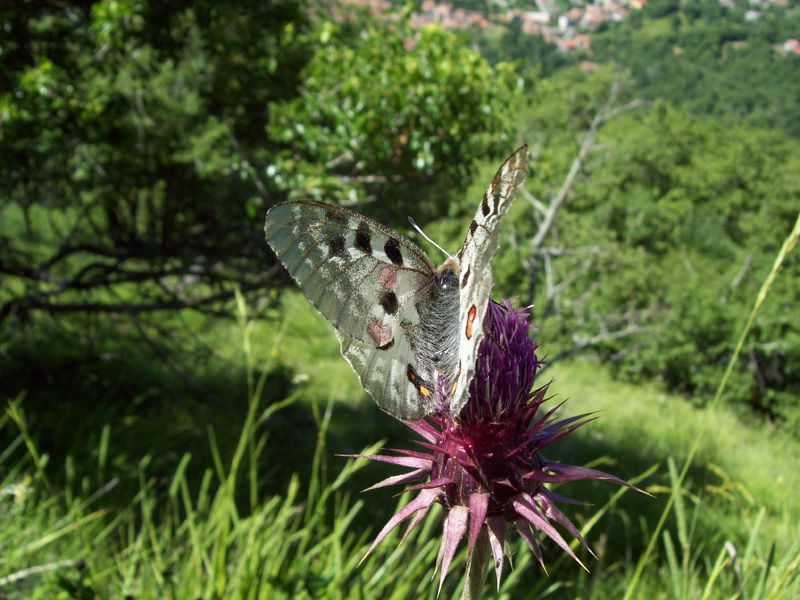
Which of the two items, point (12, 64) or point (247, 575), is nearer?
point (247, 575)

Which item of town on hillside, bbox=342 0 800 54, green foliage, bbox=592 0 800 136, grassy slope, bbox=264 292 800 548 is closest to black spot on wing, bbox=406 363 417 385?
grassy slope, bbox=264 292 800 548

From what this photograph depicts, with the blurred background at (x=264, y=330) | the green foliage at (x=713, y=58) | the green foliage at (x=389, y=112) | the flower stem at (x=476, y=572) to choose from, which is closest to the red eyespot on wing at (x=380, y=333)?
the blurred background at (x=264, y=330)

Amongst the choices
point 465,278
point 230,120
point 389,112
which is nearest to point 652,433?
point 389,112

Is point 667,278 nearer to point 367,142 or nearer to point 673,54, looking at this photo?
point 367,142

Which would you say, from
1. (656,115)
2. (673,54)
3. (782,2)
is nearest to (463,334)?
(656,115)

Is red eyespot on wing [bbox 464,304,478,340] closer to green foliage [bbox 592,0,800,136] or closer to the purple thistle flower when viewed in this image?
the purple thistle flower

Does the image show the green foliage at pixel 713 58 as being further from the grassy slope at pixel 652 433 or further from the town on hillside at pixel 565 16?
the grassy slope at pixel 652 433

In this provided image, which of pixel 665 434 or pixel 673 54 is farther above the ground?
pixel 673 54

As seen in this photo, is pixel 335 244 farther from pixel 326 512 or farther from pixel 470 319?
pixel 326 512
